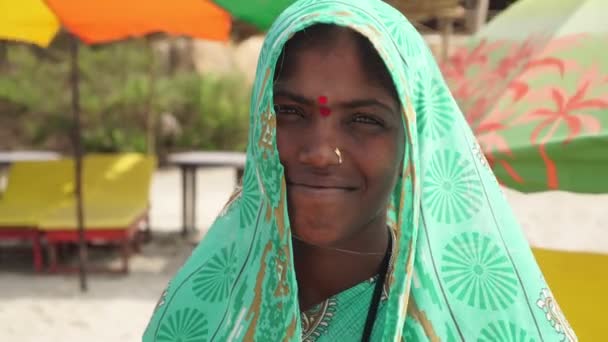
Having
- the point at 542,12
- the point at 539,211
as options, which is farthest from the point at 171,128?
the point at 542,12

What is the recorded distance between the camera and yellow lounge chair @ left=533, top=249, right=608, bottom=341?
2227mm

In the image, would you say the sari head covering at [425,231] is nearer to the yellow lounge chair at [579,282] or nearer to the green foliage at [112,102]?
the yellow lounge chair at [579,282]

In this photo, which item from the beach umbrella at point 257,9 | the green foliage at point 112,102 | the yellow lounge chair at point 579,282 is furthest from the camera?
the green foliage at point 112,102

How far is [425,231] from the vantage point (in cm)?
99

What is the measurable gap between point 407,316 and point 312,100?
0.31 m

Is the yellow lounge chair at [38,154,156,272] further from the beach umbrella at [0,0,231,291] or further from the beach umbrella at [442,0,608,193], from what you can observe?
the beach umbrella at [442,0,608,193]

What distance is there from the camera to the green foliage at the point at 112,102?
1080 cm

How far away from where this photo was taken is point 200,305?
1.21 m

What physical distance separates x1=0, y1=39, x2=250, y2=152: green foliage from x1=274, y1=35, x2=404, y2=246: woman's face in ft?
32.1

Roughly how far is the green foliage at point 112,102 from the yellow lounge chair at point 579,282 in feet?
28.9

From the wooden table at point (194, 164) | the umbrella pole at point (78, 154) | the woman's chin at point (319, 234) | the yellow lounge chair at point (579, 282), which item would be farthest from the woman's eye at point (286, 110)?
the wooden table at point (194, 164)

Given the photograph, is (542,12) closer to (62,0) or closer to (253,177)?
(253,177)

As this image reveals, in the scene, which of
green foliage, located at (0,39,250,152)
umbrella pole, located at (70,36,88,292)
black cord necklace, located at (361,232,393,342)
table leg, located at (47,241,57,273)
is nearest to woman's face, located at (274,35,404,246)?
black cord necklace, located at (361,232,393,342)

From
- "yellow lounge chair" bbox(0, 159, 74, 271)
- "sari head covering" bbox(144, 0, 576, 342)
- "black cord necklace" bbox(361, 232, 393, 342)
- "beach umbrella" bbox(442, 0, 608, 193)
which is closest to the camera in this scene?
"sari head covering" bbox(144, 0, 576, 342)
